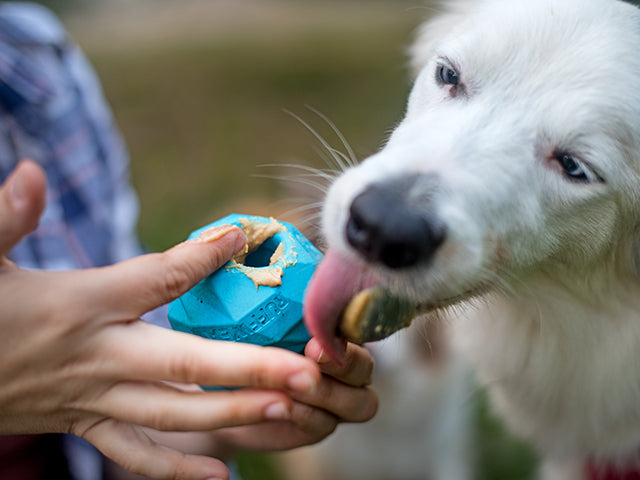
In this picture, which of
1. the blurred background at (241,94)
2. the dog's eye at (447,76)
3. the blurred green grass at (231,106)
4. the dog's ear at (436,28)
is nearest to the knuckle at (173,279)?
the dog's eye at (447,76)

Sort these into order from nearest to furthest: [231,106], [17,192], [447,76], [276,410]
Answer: [17,192] → [276,410] → [447,76] → [231,106]

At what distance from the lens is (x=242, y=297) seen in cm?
125

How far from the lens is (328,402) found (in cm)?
138

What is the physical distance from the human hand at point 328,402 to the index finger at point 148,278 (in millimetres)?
299

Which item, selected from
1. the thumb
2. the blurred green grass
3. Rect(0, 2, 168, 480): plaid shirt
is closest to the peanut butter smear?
the thumb

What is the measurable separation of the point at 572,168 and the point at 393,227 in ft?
1.92

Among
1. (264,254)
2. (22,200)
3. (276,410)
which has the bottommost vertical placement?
(276,410)

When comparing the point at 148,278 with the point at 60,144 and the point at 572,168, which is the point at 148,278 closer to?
the point at 572,168

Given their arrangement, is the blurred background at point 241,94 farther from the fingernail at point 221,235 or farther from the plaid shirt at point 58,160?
the fingernail at point 221,235

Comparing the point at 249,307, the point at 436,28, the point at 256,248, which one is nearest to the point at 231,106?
the point at 436,28

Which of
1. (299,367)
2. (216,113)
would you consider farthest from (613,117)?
(216,113)

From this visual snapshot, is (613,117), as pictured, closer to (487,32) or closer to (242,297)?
(487,32)

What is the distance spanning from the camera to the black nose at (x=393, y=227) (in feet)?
3.87

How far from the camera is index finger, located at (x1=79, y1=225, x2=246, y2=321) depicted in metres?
1.11
